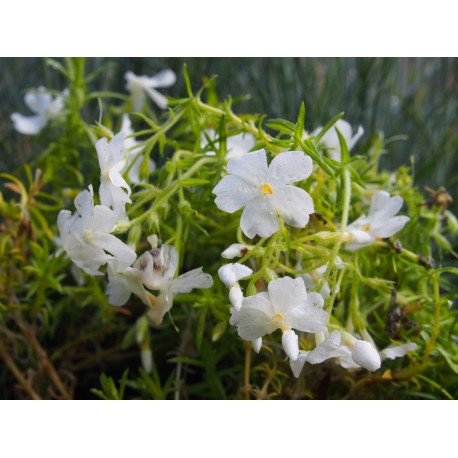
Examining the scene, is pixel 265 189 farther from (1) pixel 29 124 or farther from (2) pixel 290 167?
(1) pixel 29 124

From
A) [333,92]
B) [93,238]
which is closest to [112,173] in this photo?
[93,238]

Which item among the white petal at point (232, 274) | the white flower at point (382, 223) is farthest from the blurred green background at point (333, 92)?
the white petal at point (232, 274)

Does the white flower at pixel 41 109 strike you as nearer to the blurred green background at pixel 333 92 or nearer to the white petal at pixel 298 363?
the blurred green background at pixel 333 92

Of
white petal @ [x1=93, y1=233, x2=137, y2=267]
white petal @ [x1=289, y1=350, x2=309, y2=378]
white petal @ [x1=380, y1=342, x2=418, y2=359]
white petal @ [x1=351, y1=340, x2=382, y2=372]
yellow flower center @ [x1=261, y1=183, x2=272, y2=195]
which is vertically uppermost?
yellow flower center @ [x1=261, y1=183, x2=272, y2=195]

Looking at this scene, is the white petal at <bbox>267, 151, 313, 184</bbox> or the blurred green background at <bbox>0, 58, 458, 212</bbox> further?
the blurred green background at <bbox>0, 58, 458, 212</bbox>

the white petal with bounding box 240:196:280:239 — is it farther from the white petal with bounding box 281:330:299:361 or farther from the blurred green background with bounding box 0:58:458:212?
the blurred green background with bounding box 0:58:458:212

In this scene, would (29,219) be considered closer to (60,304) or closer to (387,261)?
(60,304)

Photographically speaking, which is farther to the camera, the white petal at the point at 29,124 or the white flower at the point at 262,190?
the white petal at the point at 29,124

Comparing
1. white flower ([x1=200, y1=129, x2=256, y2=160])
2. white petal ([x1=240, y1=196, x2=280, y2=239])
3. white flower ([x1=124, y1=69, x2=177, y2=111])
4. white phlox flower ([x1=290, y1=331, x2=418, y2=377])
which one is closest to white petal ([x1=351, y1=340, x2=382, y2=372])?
white phlox flower ([x1=290, y1=331, x2=418, y2=377])
